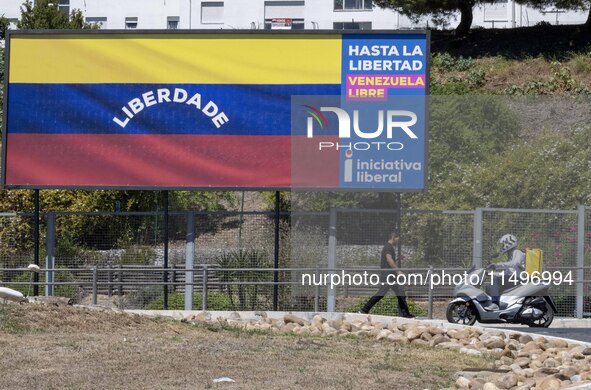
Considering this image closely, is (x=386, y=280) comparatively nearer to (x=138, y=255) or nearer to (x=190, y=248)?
(x=190, y=248)

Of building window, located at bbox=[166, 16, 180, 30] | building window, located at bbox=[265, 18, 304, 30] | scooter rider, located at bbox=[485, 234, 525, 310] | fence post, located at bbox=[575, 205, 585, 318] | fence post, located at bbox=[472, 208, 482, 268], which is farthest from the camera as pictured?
building window, located at bbox=[166, 16, 180, 30]

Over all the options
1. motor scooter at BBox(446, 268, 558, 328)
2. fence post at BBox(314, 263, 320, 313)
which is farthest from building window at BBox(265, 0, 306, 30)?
motor scooter at BBox(446, 268, 558, 328)

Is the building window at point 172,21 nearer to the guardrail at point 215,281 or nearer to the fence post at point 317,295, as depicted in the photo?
the guardrail at point 215,281

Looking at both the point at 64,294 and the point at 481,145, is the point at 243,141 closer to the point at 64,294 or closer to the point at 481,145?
the point at 64,294

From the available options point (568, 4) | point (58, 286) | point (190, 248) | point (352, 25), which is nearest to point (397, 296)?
point (190, 248)

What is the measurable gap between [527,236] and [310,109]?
4769mm

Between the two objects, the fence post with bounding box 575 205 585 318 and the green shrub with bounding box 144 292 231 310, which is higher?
the fence post with bounding box 575 205 585 318

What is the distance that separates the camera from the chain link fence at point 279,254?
2228 centimetres

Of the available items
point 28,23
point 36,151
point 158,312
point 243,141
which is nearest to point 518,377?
point 158,312

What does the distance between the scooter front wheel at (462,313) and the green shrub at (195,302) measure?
4.24 m

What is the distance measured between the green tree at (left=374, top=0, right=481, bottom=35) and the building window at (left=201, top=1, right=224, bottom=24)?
417 inches

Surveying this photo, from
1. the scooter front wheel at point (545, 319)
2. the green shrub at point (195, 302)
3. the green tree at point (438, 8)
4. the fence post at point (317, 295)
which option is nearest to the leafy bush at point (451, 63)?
the green tree at point (438, 8)

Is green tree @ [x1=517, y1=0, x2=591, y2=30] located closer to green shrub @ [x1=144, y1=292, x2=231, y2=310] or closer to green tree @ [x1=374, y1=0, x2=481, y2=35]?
green tree @ [x1=374, y1=0, x2=481, y2=35]

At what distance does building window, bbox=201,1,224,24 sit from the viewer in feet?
181
